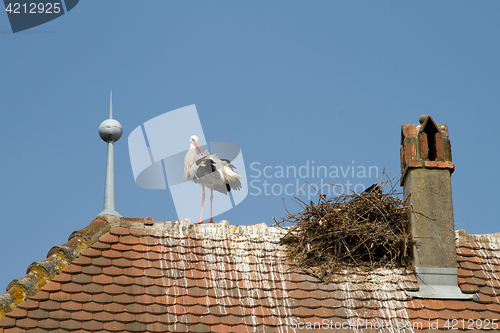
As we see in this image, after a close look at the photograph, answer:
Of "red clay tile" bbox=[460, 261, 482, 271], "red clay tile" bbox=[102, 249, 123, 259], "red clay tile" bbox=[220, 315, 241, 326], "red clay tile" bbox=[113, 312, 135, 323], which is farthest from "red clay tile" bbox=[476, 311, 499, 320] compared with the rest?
"red clay tile" bbox=[102, 249, 123, 259]

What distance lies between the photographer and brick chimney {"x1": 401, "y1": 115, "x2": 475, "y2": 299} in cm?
758

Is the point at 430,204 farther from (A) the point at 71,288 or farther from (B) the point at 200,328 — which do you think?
(A) the point at 71,288

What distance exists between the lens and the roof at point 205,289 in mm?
6809

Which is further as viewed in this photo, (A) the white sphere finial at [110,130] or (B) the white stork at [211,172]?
(B) the white stork at [211,172]

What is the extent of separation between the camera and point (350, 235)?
7.95 meters

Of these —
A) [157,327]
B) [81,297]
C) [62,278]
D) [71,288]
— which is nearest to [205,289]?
[157,327]

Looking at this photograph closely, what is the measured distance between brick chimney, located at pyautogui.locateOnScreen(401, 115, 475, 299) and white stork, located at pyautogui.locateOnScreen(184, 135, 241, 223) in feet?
13.0

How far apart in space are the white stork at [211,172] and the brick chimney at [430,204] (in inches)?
157

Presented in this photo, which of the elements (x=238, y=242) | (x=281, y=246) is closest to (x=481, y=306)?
(x=281, y=246)

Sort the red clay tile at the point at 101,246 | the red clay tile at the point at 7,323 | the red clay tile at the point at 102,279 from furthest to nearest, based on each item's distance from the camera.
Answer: the red clay tile at the point at 101,246
the red clay tile at the point at 102,279
the red clay tile at the point at 7,323

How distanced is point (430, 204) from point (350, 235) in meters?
1.07

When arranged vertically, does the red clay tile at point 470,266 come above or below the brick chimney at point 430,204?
below

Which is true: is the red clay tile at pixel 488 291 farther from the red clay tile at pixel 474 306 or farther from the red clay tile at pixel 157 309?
the red clay tile at pixel 157 309

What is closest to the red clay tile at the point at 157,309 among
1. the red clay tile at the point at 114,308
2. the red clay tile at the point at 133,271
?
the red clay tile at the point at 114,308
